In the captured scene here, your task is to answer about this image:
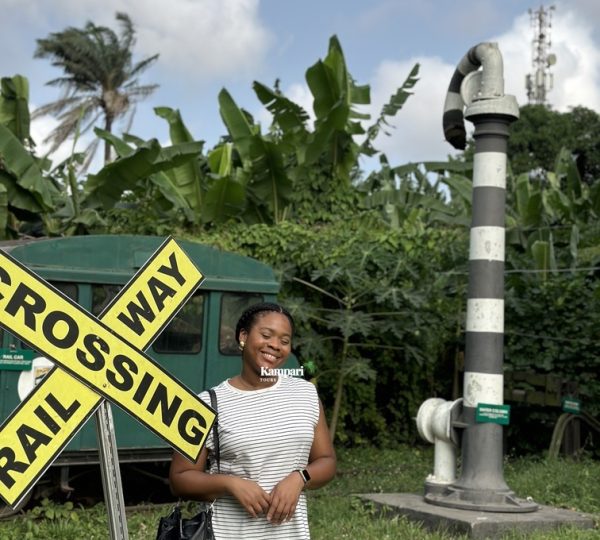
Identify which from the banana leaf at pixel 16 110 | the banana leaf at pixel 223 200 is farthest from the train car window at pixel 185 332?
the banana leaf at pixel 16 110

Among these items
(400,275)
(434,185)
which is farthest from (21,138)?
(434,185)

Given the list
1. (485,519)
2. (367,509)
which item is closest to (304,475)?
(485,519)

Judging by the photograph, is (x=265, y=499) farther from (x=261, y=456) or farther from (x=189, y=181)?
(x=189, y=181)

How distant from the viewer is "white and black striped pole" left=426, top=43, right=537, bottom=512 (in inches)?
316

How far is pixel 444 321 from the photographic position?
13.8 meters

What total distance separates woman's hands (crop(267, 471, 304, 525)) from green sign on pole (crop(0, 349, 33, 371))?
242 inches

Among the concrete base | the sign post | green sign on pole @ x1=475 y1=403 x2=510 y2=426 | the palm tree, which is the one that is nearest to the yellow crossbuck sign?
the sign post

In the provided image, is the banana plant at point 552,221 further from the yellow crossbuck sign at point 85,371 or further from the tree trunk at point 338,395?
the yellow crossbuck sign at point 85,371

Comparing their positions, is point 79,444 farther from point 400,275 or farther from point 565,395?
point 565,395

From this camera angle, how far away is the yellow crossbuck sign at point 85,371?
2943 mm

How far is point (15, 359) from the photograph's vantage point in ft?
29.0

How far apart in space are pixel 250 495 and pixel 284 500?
0.11m

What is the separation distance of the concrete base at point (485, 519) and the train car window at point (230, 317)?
9.26 feet

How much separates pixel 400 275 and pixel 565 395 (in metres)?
2.57
